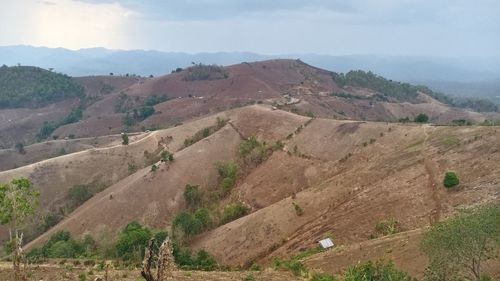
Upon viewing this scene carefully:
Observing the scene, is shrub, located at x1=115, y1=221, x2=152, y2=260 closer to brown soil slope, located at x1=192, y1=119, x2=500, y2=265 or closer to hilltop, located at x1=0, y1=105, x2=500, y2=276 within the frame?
hilltop, located at x1=0, y1=105, x2=500, y2=276

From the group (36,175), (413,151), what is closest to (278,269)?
(413,151)

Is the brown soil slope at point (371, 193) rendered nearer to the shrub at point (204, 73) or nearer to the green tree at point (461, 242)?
the green tree at point (461, 242)

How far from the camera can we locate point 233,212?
51.0m

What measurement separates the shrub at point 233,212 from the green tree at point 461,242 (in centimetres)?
3048

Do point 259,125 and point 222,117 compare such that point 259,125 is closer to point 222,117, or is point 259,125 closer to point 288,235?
point 222,117

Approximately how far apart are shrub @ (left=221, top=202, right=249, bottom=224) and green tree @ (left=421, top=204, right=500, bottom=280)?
3048 cm

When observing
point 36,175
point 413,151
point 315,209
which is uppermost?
point 413,151

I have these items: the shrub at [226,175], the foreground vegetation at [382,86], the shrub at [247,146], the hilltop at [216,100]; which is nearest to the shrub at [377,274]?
the shrub at [226,175]

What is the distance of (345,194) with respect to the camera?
145 ft

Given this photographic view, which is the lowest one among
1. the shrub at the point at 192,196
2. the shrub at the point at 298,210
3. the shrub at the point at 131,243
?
the shrub at the point at 192,196

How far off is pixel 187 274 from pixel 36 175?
54.1m

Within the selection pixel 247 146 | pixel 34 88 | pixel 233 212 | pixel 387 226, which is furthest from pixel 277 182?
pixel 34 88

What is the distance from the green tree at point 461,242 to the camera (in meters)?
20.8

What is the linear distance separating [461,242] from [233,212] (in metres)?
32.1
